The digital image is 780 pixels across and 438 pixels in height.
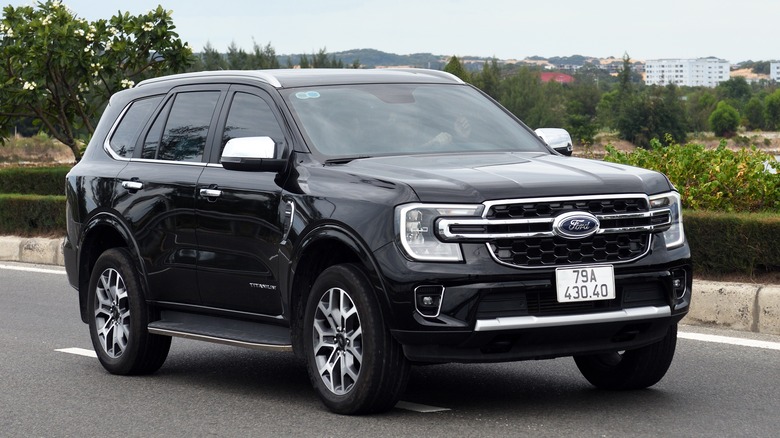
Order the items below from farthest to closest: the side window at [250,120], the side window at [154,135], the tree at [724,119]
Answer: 1. the tree at [724,119]
2. the side window at [154,135]
3. the side window at [250,120]

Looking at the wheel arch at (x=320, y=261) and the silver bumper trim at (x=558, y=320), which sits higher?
the wheel arch at (x=320, y=261)

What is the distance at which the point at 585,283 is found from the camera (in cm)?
624

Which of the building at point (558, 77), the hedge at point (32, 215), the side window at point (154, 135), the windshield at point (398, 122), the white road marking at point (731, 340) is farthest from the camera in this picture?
the building at point (558, 77)

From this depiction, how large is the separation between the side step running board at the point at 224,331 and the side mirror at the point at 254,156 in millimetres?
872

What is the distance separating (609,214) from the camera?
6371 millimetres

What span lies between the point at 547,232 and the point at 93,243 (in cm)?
382

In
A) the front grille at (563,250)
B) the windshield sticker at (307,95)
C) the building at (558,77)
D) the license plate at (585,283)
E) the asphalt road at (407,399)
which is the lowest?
the building at (558,77)

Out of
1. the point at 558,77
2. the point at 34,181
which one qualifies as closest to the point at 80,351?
the point at 34,181

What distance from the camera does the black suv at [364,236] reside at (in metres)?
6.16

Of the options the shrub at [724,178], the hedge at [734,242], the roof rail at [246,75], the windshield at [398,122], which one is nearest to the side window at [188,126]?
the roof rail at [246,75]

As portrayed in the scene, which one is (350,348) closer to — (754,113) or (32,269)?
(32,269)

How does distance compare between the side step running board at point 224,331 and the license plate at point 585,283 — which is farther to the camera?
the side step running board at point 224,331

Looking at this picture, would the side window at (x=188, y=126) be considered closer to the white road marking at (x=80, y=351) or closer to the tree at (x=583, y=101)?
the white road marking at (x=80, y=351)

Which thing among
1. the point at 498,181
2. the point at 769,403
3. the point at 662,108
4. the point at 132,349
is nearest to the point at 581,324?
the point at 498,181
